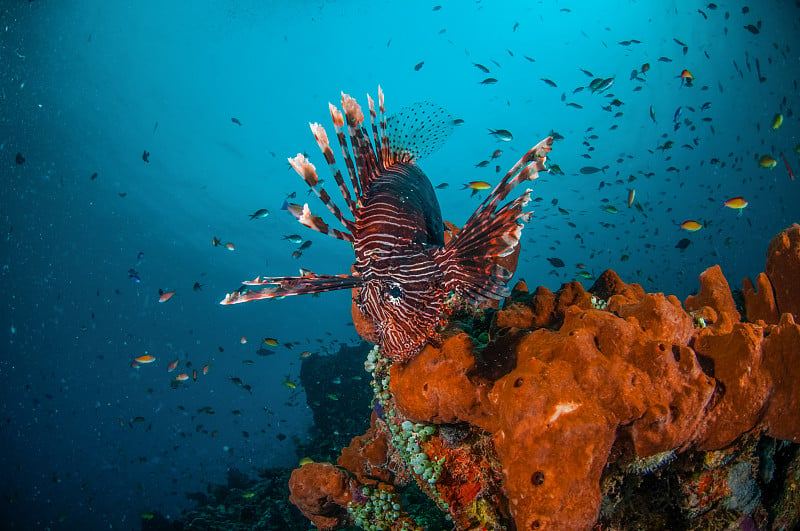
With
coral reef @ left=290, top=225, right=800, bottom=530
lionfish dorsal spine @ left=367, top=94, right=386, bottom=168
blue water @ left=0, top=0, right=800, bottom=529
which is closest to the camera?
coral reef @ left=290, top=225, right=800, bottom=530

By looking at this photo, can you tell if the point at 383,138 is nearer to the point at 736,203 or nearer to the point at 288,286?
A: the point at 288,286

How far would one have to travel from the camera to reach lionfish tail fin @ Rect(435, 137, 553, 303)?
7.47 feet

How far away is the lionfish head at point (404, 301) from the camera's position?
2.18 m

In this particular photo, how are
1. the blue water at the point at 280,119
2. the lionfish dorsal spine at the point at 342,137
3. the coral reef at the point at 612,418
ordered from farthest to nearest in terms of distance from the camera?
1. the blue water at the point at 280,119
2. the lionfish dorsal spine at the point at 342,137
3. the coral reef at the point at 612,418

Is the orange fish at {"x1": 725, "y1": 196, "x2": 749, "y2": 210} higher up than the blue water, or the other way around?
the blue water

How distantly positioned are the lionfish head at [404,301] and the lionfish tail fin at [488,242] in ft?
0.40

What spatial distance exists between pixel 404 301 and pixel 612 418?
46.3 inches

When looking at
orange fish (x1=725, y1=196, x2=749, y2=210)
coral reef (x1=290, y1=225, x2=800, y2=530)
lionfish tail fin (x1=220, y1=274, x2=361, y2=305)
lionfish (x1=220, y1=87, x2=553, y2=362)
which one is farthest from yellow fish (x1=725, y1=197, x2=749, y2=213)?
lionfish tail fin (x1=220, y1=274, x2=361, y2=305)

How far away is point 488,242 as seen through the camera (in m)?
2.34

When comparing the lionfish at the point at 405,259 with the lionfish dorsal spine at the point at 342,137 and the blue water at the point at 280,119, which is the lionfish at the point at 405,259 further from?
the blue water at the point at 280,119

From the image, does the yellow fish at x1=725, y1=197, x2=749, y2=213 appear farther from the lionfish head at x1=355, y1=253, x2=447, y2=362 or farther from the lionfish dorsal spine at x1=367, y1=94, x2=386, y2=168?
the lionfish head at x1=355, y1=253, x2=447, y2=362

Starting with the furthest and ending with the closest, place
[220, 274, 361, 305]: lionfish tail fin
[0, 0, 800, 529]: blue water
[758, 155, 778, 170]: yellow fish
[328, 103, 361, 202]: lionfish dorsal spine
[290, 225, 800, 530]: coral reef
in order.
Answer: [0, 0, 800, 529]: blue water, [758, 155, 778, 170]: yellow fish, [328, 103, 361, 202]: lionfish dorsal spine, [220, 274, 361, 305]: lionfish tail fin, [290, 225, 800, 530]: coral reef

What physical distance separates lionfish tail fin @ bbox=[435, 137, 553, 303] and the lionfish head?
0.40ft

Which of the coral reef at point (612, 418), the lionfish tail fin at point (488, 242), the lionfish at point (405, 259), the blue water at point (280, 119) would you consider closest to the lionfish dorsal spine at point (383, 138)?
the lionfish at point (405, 259)
